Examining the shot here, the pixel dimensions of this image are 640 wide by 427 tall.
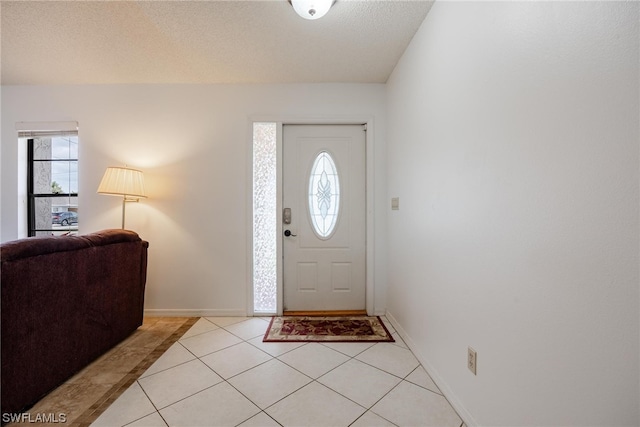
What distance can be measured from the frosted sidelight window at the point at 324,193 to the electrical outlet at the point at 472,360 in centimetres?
178

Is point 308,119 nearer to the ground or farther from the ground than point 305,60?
nearer to the ground

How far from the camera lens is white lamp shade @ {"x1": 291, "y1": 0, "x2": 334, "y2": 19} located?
5.26 ft

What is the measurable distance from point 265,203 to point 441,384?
7.24 feet

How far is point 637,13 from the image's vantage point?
2.09ft

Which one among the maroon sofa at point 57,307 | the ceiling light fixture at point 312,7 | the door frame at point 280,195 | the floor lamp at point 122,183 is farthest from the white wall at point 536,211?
the floor lamp at point 122,183

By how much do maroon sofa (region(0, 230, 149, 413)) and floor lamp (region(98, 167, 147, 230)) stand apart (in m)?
0.51

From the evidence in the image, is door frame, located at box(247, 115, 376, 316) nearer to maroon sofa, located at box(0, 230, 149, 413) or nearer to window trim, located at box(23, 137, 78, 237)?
maroon sofa, located at box(0, 230, 149, 413)

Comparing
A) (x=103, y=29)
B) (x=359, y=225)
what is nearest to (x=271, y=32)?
(x=103, y=29)

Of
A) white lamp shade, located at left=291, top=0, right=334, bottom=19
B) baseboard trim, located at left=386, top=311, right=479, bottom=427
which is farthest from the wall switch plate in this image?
white lamp shade, located at left=291, top=0, right=334, bottom=19

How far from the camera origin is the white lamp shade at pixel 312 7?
1.60 meters

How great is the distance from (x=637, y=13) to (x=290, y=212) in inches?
99.9

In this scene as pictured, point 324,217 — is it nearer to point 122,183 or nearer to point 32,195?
point 122,183

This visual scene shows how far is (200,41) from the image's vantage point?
2.07 metres

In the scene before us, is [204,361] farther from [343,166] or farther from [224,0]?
[224,0]
